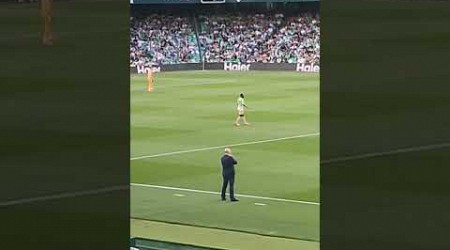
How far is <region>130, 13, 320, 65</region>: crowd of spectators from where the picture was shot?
63.0 metres

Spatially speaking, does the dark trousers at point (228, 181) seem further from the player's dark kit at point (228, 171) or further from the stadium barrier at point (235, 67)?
the stadium barrier at point (235, 67)

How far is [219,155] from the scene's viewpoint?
2328 centimetres

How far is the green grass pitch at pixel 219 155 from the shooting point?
1630 centimetres

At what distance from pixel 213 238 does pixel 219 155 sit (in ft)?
29.9

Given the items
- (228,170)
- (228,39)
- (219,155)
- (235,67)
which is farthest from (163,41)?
(228,170)

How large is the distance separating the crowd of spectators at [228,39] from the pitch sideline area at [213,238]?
44.8 m
